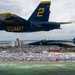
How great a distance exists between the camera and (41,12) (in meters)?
33.1

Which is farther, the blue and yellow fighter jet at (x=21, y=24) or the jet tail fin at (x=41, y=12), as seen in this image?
the jet tail fin at (x=41, y=12)

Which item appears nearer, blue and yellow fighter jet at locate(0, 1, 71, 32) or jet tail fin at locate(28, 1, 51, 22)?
blue and yellow fighter jet at locate(0, 1, 71, 32)

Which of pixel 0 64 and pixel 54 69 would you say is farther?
pixel 0 64

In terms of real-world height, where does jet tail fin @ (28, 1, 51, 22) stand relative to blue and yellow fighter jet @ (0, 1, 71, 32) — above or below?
above

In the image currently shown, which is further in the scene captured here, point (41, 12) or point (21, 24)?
point (41, 12)

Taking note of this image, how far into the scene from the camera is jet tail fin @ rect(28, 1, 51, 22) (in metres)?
33.0

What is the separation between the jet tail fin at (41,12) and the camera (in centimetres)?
3300

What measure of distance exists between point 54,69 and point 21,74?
12.4 m

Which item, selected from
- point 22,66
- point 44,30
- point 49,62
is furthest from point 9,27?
point 49,62

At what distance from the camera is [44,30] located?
30750 mm

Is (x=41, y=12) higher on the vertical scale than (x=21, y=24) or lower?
higher

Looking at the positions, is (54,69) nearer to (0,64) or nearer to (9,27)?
(0,64)

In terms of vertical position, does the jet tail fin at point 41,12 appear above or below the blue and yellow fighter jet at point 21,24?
above

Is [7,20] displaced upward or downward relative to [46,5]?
downward
